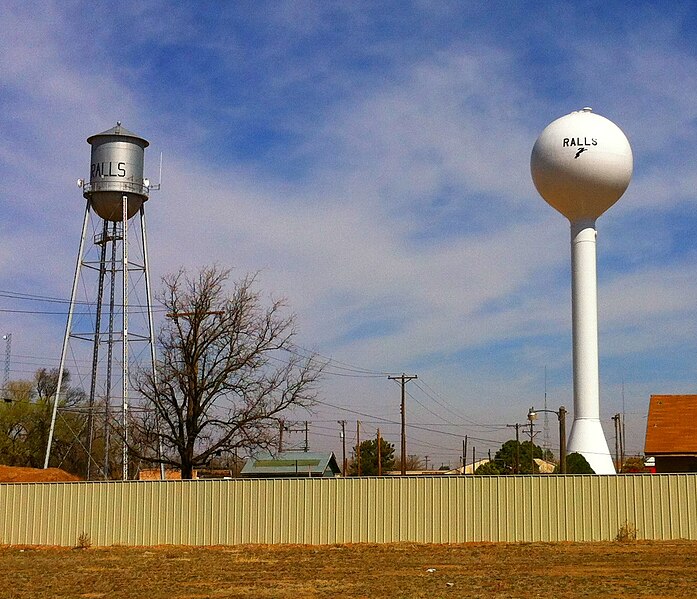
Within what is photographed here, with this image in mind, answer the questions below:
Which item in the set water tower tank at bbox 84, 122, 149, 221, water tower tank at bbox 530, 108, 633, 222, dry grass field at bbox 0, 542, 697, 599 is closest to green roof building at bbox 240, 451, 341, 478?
water tower tank at bbox 84, 122, 149, 221

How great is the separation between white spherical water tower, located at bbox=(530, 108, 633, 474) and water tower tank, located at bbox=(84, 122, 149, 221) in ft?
54.9

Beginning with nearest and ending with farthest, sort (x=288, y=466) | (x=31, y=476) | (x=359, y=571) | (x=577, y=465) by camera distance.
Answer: (x=359, y=571)
(x=577, y=465)
(x=31, y=476)
(x=288, y=466)

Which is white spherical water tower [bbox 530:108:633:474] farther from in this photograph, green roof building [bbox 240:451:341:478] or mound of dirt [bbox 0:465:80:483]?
mound of dirt [bbox 0:465:80:483]

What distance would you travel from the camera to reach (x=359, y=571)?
2217 cm

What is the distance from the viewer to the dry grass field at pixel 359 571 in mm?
19125

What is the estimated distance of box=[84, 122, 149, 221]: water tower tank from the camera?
4266 centimetres

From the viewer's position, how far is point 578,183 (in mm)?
40531

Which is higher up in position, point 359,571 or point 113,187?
point 113,187

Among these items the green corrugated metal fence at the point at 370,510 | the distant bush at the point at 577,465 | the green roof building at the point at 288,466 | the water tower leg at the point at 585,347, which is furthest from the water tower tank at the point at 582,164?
the green roof building at the point at 288,466

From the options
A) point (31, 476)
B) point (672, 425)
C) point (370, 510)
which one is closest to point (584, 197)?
point (672, 425)

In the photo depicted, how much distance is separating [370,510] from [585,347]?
16.0m

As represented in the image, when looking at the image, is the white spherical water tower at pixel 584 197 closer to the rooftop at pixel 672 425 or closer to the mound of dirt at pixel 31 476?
the rooftop at pixel 672 425

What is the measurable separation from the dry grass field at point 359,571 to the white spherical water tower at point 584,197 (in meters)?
14.2

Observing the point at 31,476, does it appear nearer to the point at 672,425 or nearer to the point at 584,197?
the point at 584,197
